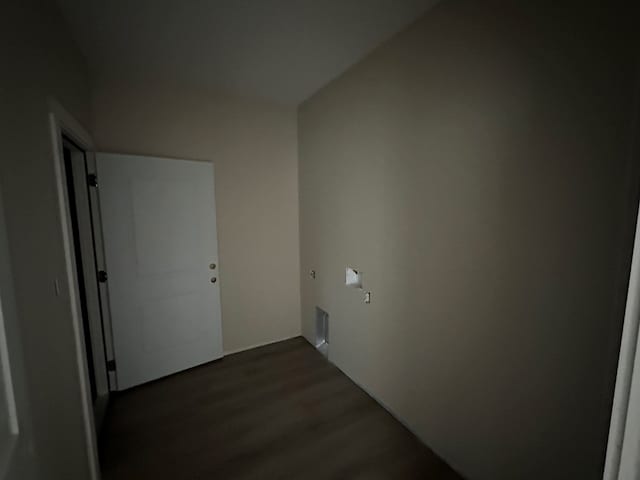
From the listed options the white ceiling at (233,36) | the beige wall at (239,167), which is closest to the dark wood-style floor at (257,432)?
the beige wall at (239,167)

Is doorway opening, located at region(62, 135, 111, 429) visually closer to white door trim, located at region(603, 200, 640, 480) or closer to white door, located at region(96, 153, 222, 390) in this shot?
white door, located at region(96, 153, 222, 390)

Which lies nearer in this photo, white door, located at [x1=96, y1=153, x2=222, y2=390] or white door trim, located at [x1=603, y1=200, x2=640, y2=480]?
white door trim, located at [x1=603, y1=200, x2=640, y2=480]

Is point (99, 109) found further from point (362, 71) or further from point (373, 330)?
point (373, 330)

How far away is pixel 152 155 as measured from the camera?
229cm

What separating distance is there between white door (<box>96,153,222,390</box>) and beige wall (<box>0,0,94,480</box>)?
0.82 meters

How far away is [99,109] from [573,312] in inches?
121

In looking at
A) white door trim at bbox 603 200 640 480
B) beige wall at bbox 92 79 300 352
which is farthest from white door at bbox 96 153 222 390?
white door trim at bbox 603 200 640 480

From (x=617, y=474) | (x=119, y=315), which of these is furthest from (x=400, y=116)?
(x=119, y=315)

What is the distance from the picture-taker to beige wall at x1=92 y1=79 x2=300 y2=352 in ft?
7.22

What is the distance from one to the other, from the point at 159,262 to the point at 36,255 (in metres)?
1.28

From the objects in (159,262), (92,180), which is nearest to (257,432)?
(159,262)

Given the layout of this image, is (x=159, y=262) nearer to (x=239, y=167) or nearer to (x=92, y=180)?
(x=92, y=180)

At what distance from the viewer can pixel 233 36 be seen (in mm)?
1726

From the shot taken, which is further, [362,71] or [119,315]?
[119,315]
